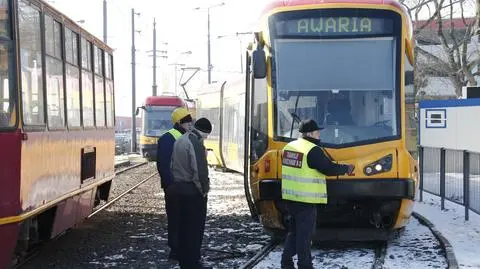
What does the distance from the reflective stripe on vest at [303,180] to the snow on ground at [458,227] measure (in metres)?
1.91

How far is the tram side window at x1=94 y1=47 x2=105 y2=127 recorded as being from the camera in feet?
35.1

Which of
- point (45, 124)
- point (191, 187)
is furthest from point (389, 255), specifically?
point (45, 124)

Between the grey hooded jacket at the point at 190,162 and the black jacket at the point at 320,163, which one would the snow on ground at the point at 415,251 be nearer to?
the black jacket at the point at 320,163

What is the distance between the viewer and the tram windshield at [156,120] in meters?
30.1

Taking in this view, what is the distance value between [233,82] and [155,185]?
15.4 ft

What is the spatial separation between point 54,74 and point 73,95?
105cm

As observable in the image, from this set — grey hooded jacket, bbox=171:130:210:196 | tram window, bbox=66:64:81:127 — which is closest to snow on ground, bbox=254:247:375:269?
grey hooded jacket, bbox=171:130:210:196

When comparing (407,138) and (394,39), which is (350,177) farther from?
(394,39)

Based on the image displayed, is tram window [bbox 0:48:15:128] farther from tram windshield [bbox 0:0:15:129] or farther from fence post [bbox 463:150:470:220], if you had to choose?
fence post [bbox 463:150:470:220]

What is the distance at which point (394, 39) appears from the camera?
29.2 feet

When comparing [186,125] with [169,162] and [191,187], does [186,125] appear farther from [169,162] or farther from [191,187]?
[191,187]

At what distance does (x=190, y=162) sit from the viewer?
24.2ft

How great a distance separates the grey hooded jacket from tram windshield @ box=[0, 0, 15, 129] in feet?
6.19

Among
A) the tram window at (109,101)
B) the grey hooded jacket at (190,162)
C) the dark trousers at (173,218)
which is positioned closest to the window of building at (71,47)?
the grey hooded jacket at (190,162)
